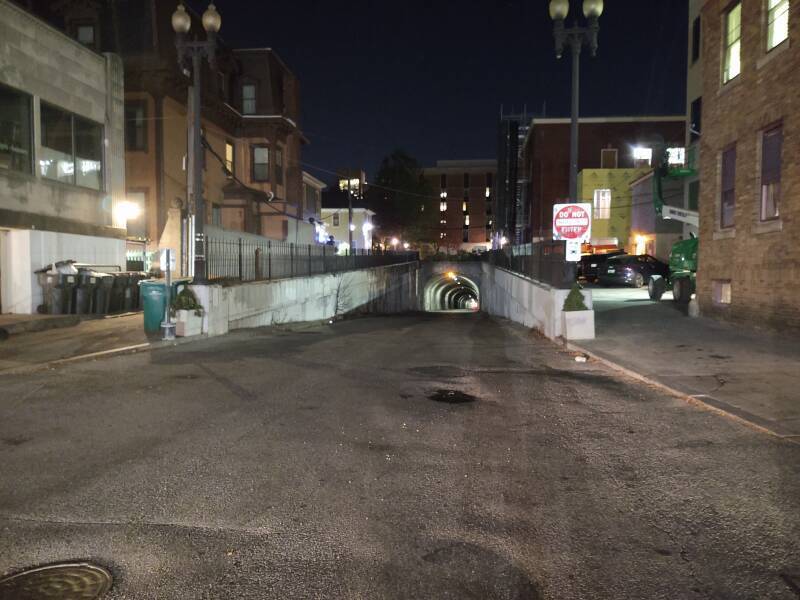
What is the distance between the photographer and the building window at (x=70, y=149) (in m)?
18.2

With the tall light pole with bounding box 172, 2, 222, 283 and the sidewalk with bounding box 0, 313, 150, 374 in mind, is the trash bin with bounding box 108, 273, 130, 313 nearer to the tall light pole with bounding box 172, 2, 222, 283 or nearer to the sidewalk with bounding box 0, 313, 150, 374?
the sidewalk with bounding box 0, 313, 150, 374

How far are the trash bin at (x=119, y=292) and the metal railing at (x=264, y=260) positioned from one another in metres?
2.83

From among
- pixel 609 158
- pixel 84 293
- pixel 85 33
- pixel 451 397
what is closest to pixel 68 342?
pixel 84 293

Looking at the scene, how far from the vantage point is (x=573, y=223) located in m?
14.9

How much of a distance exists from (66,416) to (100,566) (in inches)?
170

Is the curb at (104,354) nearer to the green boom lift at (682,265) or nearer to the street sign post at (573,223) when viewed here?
the street sign post at (573,223)

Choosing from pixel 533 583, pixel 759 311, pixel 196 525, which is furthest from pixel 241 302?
pixel 533 583

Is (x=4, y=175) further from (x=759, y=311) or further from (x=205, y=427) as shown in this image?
(x=759, y=311)

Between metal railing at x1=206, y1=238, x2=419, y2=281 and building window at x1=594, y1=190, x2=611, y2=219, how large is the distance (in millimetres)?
24255

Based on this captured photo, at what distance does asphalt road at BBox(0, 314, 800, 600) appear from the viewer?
3.80 metres

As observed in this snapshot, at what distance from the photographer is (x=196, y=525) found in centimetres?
446

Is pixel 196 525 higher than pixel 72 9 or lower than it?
lower

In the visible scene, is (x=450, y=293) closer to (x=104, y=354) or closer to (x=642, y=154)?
(x=642, y=154)

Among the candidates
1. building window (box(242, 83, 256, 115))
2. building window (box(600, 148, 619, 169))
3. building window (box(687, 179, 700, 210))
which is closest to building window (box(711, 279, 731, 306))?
building window (box(687, 179, 700, 210))
